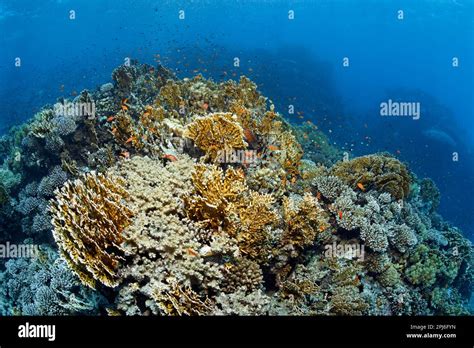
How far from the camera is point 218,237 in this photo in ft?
17.3

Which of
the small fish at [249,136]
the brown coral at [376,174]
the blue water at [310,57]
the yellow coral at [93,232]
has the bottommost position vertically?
the yellow coral at [93,232]

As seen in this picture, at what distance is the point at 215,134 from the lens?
274 inches

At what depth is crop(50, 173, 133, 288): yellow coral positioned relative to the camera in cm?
477

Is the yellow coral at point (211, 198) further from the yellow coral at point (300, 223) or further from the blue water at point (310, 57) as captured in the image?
the blue water at point (310, 57)

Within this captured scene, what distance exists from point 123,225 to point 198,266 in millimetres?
1248

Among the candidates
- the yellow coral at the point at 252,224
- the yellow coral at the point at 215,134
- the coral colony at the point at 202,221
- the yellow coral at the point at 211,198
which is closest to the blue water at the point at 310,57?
the coral colony at the point at 202,221

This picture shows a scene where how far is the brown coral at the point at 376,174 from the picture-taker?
883 centimetres

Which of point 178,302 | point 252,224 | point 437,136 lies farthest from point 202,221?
point 437,136

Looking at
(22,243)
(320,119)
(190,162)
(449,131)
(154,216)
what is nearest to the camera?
(154,216)

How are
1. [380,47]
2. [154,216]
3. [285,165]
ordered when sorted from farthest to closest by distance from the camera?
[380,47]
[285,165]
[154,216]

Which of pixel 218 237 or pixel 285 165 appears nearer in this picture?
pixel 218 237

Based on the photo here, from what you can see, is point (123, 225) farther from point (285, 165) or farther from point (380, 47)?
point (380, 47)

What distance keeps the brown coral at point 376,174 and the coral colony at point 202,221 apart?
0.04 metres
